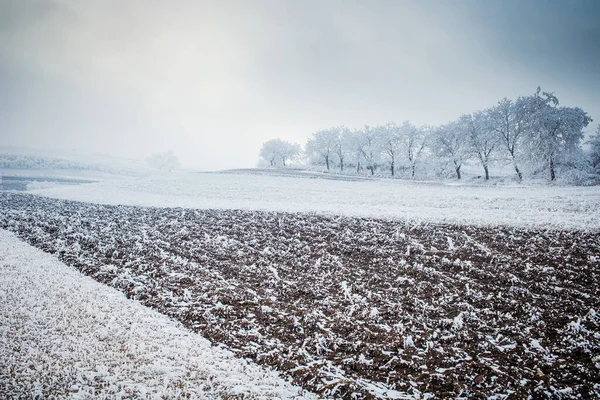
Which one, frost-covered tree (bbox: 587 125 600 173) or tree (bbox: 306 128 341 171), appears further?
tree (bbox: 306 128 341 171)

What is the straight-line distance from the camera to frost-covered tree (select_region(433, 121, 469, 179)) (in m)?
57.0

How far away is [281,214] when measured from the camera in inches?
913

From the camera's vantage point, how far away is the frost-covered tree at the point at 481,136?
52.4 m

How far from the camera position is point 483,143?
5347 cm

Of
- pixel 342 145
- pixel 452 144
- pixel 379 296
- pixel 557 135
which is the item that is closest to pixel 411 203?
pixel 379 296

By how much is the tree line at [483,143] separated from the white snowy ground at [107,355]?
52763 millimetres

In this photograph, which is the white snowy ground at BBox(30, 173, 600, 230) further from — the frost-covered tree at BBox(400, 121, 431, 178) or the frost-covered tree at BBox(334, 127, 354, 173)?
the frost-covered tree at BBox(334, 127, 354, 173)

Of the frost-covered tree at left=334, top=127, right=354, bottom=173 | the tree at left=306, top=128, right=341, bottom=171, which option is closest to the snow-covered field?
the frost-covered tree at left=334, top=127, right=354, bottom=173

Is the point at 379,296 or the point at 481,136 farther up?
the point at 481,136

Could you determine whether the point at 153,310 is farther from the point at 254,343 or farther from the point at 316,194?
the point at 316,194

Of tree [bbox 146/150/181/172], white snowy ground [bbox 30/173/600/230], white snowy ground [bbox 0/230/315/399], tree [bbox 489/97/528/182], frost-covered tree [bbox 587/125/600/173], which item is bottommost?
white snowy ground [bbox 0/230/315/399]

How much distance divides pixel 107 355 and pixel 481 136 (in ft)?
210

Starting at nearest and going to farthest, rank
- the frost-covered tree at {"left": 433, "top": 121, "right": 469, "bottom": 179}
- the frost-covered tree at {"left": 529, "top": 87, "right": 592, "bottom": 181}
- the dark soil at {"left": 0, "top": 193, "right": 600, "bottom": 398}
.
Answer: the dark soil at {"left": 0, "top": 193, "right": 600, "bottom": 398} → the frost-covered tree at {"left": 529, "top": 87, "right": 592, "bottom": 181} → the frost-covered tree at {"left": 433, "top": 121, "right": 469, "bottom": 179}

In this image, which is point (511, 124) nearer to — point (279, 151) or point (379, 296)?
point (379, 296)
